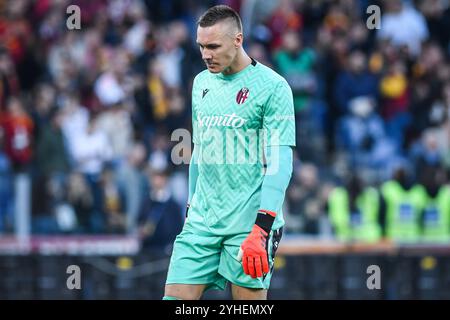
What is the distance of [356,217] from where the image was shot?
1492 centimetres

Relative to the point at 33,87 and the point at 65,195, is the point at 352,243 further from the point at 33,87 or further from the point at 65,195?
the point at 33,87

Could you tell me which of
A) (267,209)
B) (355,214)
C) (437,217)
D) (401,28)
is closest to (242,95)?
(267,209)

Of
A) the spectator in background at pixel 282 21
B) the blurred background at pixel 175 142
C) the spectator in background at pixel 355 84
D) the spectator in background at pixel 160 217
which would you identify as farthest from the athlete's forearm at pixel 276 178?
the spectator in background at pixel 282 21

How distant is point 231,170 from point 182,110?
8608 mm

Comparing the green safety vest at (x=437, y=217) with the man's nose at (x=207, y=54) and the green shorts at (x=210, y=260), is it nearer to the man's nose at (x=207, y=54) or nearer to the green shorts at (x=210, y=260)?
the green shorts at (x=210, y=260)

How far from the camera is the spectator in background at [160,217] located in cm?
1369

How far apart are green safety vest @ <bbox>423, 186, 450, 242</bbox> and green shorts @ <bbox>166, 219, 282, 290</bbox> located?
7.56 m

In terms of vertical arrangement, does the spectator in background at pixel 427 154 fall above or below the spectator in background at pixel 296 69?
below

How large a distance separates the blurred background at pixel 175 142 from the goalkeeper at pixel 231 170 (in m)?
5.39

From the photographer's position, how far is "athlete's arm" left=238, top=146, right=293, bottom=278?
7.23 metres

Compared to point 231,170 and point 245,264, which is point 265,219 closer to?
point 245,264

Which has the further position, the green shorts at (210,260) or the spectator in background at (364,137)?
the spectator in background at (364,137)

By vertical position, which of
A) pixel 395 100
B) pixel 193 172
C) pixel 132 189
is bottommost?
pixel 132 189
